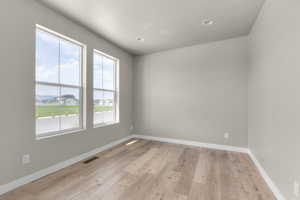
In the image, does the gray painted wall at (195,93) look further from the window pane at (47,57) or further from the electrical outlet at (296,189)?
the window pane at (47,57)

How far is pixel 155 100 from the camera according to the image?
4.34 m

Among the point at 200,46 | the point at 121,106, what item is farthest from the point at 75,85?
the point at 200,46

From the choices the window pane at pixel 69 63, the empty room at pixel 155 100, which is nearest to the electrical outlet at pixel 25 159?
the empty room at pixel 155 100

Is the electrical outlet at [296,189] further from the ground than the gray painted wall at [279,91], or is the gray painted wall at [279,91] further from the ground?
the gray painted wall at [279,91]

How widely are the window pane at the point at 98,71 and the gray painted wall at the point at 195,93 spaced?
1433 mm

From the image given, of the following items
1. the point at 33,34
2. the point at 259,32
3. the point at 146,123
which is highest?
Result: the point at 259,32

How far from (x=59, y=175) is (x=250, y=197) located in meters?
2.88

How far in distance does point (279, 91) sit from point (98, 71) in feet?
11.4

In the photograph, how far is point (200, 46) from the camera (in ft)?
12.2

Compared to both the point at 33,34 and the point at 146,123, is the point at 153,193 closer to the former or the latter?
the point at 146,123

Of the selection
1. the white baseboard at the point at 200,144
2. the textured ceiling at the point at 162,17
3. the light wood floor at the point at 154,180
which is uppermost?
the textured ceiling at the point at 162,17

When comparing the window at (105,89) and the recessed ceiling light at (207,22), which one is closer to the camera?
the recessed ceiling light at (207,22)

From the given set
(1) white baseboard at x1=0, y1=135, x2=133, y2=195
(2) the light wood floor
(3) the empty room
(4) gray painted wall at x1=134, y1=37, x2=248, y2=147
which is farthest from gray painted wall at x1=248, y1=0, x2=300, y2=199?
(1) white baseboard at x1=0, y1=135, x2=133, y2=195

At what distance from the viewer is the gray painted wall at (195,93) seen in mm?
3320
